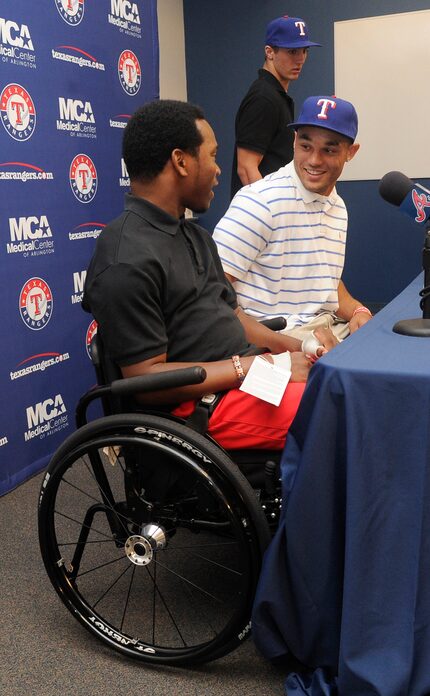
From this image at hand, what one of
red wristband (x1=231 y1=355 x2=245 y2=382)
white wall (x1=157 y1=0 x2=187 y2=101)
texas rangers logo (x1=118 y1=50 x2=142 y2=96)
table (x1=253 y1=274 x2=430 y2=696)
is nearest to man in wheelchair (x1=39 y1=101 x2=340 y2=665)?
red wristband (x1=231 y1=355 x2=245 y2=382)

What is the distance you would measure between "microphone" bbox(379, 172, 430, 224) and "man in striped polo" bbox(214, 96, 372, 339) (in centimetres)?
60

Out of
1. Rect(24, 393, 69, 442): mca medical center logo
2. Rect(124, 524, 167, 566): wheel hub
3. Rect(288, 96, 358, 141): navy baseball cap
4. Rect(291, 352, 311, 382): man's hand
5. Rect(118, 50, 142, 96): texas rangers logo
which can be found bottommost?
Rect(24, 393, 69, 442): mca medical center logo

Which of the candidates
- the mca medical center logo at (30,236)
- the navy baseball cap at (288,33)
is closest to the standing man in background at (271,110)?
the navy baseball cap at (288,33)

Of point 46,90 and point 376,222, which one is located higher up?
point 46,90

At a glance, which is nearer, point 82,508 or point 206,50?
point 82,508

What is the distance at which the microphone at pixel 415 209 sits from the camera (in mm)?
1353

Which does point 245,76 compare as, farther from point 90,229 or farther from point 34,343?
point 34,343

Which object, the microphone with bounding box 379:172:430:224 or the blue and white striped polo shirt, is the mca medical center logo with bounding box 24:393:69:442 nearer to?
the blue and white striped polo shirt

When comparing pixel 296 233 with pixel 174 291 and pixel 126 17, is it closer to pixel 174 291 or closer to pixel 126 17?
pixel 174 291

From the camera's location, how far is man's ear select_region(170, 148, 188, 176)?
156 cm

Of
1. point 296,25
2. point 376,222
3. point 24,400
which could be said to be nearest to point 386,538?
point 24,400

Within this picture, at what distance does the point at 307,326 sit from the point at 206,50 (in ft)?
12.4

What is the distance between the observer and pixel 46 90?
8.44 ft

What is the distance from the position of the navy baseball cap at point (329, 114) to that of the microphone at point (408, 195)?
2.00 ft
